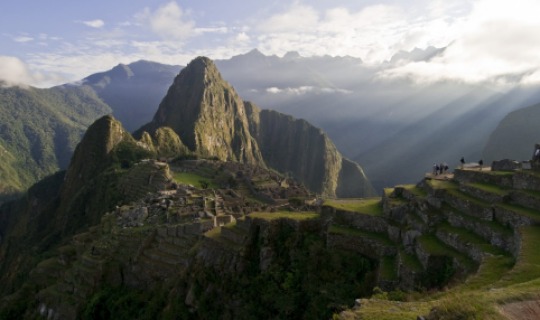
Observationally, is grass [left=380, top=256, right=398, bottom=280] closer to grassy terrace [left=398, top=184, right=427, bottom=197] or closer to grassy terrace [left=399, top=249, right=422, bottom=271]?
grassy terrace [left=399, top=249, right=422, bottom=271]

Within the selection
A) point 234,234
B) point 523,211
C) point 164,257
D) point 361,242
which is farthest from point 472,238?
point 164,257

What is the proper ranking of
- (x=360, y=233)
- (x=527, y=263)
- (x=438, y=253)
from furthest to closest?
(x=360, y=233) → (x=438, y=253) → (x=527, y=263)

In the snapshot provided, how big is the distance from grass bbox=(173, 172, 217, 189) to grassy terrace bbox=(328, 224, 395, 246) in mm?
63102

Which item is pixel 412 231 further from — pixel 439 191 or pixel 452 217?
pixel 439 191

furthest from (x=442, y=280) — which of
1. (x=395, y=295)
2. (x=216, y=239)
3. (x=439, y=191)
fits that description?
(x=216, y=239)

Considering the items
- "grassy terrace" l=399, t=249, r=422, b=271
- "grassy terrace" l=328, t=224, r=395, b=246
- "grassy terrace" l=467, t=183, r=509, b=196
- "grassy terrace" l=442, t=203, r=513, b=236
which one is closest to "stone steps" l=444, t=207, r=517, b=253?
"grassy terrace" l=442, t=203, r=513, b=236

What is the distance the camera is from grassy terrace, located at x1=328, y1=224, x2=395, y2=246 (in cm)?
2027

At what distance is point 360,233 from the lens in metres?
21.1

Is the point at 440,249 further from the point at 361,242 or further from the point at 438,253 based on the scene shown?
the point at 361,242

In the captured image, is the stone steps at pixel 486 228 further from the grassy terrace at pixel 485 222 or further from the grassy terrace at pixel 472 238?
the grassy terrace at pixel 472 238

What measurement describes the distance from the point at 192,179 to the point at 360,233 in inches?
2879

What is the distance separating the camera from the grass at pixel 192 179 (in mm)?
84688

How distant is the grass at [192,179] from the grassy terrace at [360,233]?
207ft

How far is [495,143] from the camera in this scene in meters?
146
